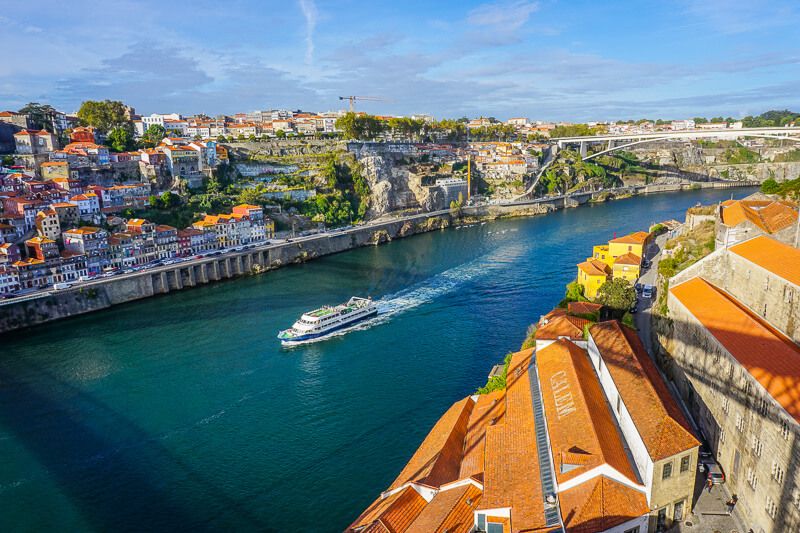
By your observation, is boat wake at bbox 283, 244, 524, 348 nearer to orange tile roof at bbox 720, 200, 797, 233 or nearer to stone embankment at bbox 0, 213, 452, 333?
stone embankment at bbox 0, 213, 452, 333

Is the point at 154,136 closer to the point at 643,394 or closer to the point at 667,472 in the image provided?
the point at 643,394

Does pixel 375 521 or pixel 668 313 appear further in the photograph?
pixel 668 313

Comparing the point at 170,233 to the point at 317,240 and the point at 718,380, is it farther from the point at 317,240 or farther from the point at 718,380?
the point at 718,380

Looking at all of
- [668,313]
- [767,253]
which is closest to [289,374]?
[668,313]

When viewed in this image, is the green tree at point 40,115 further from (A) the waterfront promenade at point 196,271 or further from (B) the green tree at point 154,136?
(A) the waterfront promenade at point 196,271

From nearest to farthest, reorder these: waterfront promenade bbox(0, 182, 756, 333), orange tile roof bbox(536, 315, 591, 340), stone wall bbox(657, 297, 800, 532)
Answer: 1. stone wall bbox(657, 297, 800, 532)
2. orange tile roof bbox(536, 315, 591, 340)
3. waterfront promenade bbox(0, 182, 756, 333)

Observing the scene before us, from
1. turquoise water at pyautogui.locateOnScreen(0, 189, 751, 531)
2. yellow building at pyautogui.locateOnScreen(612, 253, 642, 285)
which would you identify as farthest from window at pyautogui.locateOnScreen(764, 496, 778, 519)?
yellow building at pyautogui.locateOnScreen(612, 253, 642, 285)

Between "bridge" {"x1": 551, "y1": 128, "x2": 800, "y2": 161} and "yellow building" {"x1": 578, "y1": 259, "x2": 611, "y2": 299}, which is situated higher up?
"bridge" {"x1": 551, "y1": 128, "x2": 800, "y2": 161}
